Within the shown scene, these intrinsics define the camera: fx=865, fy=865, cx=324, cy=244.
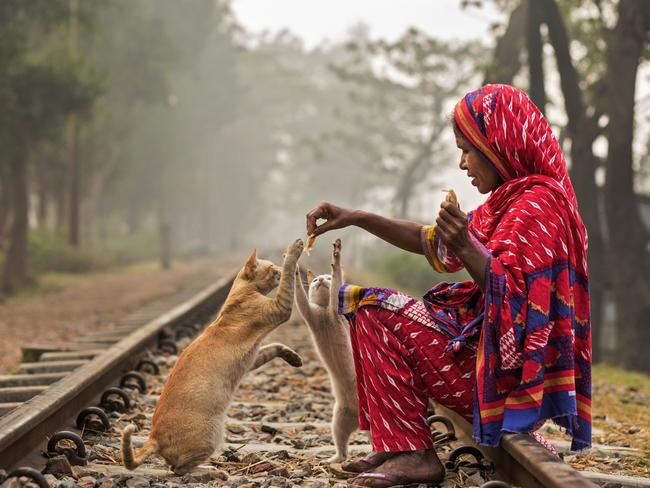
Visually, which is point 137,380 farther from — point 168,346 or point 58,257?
point 58,257

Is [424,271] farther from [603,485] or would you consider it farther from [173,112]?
[173,112]

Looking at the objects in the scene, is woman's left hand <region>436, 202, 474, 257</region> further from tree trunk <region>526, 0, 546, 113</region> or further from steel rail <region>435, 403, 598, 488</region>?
tree trunk <region>526, 0, 546, 113</region>

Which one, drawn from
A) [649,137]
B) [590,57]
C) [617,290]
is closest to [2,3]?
[590,57]

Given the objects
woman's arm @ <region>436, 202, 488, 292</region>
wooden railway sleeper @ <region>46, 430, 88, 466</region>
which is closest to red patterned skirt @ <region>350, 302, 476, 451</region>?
woman's arm @ <region>436, 202, 488, 292</region>

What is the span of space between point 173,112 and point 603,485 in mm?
44678

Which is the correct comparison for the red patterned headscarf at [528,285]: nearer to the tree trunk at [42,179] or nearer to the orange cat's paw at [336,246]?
the orange cat's paw at [336,246]

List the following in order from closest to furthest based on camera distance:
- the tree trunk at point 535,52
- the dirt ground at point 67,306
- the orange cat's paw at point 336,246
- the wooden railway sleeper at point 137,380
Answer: the orange cat's paw at point 336,246
the wooden railway sleeper at point 137,380
the dirt ground at point 67,306
the tree trunk at point 535,52

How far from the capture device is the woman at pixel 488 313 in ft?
10.5

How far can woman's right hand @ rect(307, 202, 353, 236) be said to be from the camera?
3.81 m

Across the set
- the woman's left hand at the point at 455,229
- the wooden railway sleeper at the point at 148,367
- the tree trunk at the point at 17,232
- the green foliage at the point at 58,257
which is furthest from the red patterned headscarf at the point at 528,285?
the green foliage at the point at 58,257

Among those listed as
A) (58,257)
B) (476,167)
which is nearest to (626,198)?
(476,167)

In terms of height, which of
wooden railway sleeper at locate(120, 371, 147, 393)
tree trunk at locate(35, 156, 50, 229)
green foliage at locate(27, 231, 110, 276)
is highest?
tree trunk at locate(35, 156, 50, 229)

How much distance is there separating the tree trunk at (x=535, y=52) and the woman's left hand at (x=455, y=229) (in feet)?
29.9

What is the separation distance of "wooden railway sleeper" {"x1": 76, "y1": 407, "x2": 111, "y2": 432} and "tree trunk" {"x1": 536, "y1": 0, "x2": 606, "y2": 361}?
870 centimetres
